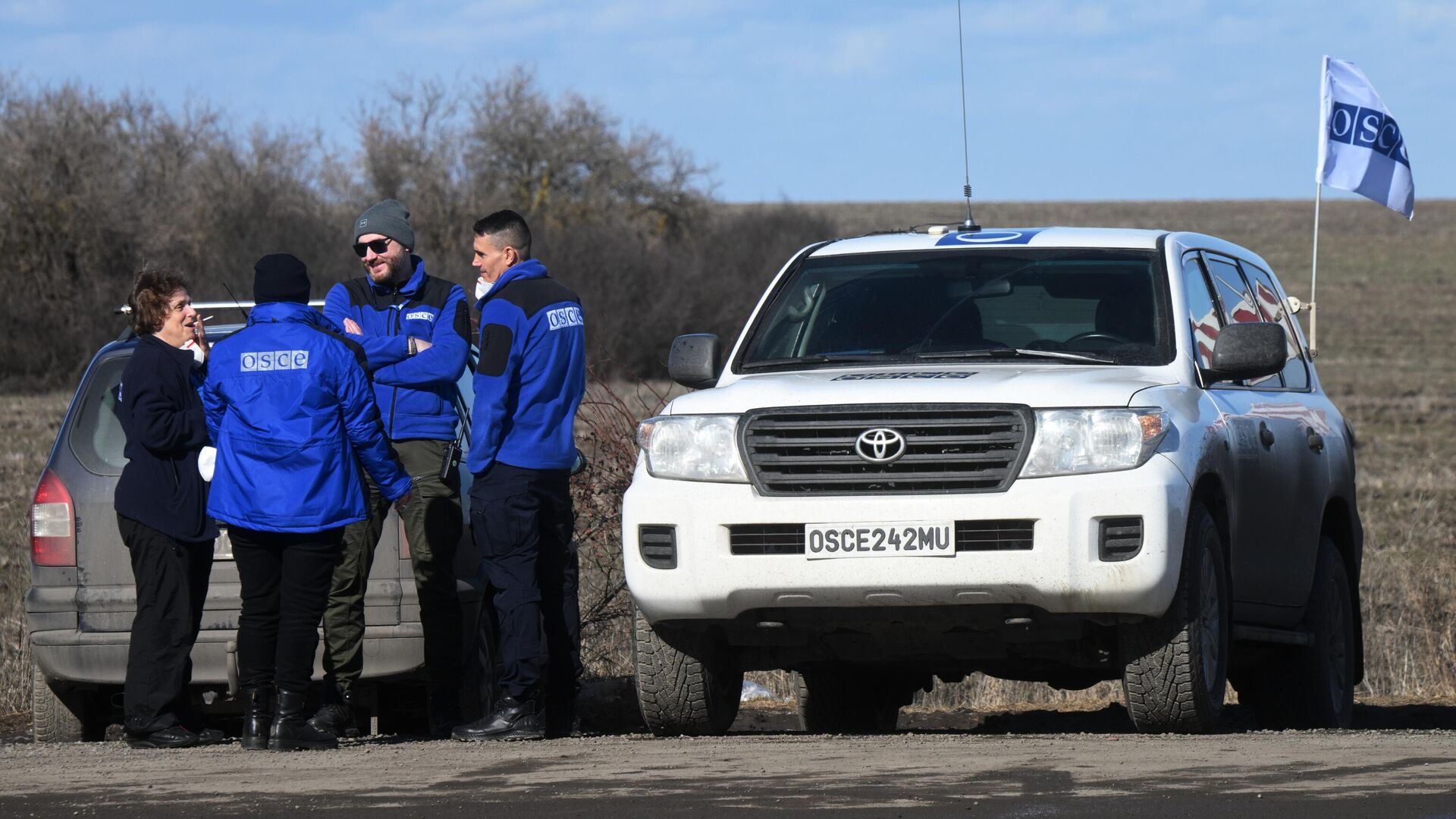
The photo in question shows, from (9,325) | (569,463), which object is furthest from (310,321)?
(9,325)

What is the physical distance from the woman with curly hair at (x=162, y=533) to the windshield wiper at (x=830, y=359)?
6.83 ft

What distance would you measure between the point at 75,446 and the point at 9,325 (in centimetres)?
3214

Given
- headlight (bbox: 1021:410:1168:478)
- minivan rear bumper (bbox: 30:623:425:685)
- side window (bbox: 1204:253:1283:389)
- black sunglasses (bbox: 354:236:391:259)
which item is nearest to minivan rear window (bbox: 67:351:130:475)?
minivan rear bumper (bbox: 30:623:425:685)

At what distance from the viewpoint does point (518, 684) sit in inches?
300

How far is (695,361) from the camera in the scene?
783cm

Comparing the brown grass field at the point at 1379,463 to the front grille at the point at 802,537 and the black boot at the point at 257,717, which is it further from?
the front grille at the point at 802,537

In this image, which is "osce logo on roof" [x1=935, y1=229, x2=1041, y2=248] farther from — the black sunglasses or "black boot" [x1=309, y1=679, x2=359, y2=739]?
"black boot" [x1=309, y1=679, x2=359, y2=739]

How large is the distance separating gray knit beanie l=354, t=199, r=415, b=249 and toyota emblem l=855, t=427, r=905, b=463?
7.25ft

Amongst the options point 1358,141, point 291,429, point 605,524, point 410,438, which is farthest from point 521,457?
point 1358,141

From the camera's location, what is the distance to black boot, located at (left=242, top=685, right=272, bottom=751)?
7.35 meters

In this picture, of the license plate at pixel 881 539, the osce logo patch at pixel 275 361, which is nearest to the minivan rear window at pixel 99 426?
the osce logo patch at pixel 275 361

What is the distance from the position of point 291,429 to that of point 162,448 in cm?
60

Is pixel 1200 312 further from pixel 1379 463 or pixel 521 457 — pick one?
pixel 1379 463

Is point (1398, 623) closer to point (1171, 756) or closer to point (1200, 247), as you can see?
point (1200, 247)
